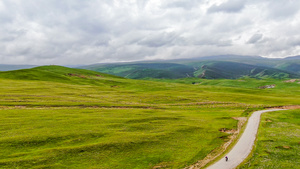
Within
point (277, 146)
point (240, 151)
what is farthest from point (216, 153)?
point (277, 146)

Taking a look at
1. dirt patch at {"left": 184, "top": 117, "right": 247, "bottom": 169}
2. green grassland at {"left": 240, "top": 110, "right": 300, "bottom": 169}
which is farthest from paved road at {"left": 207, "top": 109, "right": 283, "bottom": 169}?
dirt patch at {"left": 184, "top": 117, "right": 247, "bottom": 169}

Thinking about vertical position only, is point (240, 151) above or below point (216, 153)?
above

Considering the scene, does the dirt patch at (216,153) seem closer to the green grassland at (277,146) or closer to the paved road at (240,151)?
the paved road at (240,151)

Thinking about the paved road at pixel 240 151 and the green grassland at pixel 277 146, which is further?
the green grassland at pixel 277 146

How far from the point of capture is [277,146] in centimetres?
3794

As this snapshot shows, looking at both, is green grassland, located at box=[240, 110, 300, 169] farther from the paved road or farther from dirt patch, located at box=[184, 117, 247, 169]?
dirt patch, located at box=[184, 117, 247, 169]

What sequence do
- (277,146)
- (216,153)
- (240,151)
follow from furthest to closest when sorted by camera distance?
(277,146)
(240,151)
(216,153)

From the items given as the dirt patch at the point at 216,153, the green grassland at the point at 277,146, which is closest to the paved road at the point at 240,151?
the green grassland at the point at 277,146

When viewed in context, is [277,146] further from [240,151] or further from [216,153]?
[216,153]

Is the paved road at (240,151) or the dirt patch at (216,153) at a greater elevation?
the paved road at (240,151)

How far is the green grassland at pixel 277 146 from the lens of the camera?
3098 cm

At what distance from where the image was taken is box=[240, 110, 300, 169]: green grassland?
102 feet

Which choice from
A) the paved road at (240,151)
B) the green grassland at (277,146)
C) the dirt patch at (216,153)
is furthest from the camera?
the dirt patch at (216,153)

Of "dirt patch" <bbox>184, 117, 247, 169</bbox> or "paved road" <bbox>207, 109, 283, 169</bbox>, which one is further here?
"dirt patch" <bbox>184, 117, 247, 169</bbox>
